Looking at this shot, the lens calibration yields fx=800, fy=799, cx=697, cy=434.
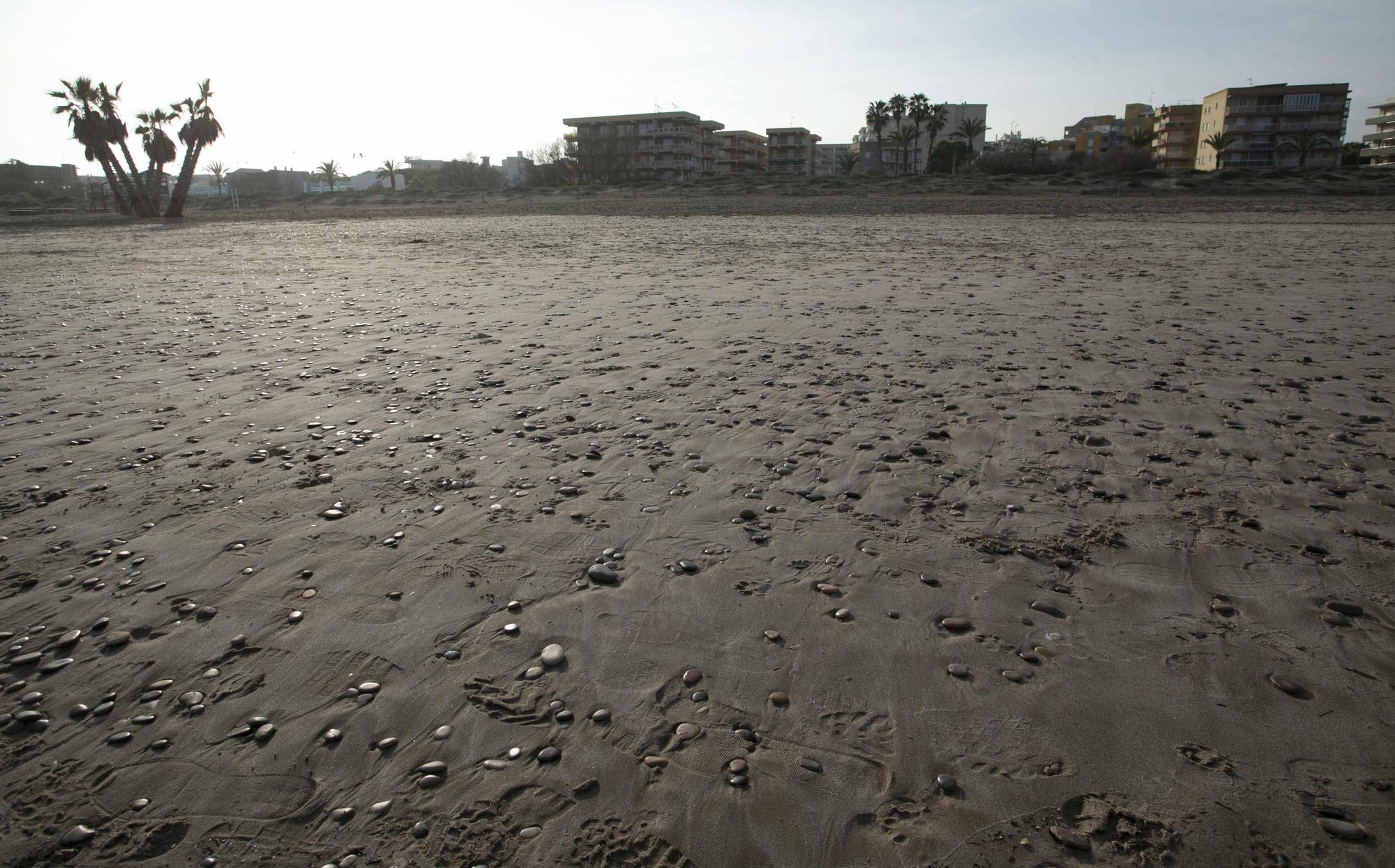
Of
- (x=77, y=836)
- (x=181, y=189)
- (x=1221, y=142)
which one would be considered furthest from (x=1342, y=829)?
(x=1221, y=142)

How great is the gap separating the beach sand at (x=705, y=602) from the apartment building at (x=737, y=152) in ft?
357

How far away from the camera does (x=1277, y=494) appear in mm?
4336

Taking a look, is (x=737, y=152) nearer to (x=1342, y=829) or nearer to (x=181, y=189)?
(x=181, y=189)

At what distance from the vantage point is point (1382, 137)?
104 meters

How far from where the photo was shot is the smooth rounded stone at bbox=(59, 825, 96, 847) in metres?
2.25

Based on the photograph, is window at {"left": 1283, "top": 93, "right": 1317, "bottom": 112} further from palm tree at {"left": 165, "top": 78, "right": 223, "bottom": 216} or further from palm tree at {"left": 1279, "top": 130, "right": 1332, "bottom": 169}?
palm tree at {"left": 165, "top": 78, "right": 223, "bottom": 216}

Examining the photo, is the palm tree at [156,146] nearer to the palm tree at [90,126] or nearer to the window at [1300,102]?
the palm tree at [90,126]

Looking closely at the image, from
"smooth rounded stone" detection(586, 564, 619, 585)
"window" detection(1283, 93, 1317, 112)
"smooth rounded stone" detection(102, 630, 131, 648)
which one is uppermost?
"window" detection(1283, 93, 1317, 112)

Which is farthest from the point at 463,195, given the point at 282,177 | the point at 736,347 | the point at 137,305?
the point at 282,177

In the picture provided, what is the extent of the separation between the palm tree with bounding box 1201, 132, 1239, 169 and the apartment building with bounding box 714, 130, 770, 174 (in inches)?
2096

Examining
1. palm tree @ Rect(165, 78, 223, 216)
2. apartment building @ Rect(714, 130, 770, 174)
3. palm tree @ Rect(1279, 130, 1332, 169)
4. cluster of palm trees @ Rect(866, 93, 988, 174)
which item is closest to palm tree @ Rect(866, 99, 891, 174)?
cluster of palm trees @ Rect(866, 93, 988, 174)

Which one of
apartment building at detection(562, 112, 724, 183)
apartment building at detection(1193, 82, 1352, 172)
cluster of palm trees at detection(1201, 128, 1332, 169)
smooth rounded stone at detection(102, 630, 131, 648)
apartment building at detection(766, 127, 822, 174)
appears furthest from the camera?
apartment building at detection(766, 127, 822, 174)

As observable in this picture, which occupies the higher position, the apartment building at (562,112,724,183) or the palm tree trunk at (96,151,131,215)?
the apartment building at (562,112,724,183)

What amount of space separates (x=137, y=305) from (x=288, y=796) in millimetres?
11217
